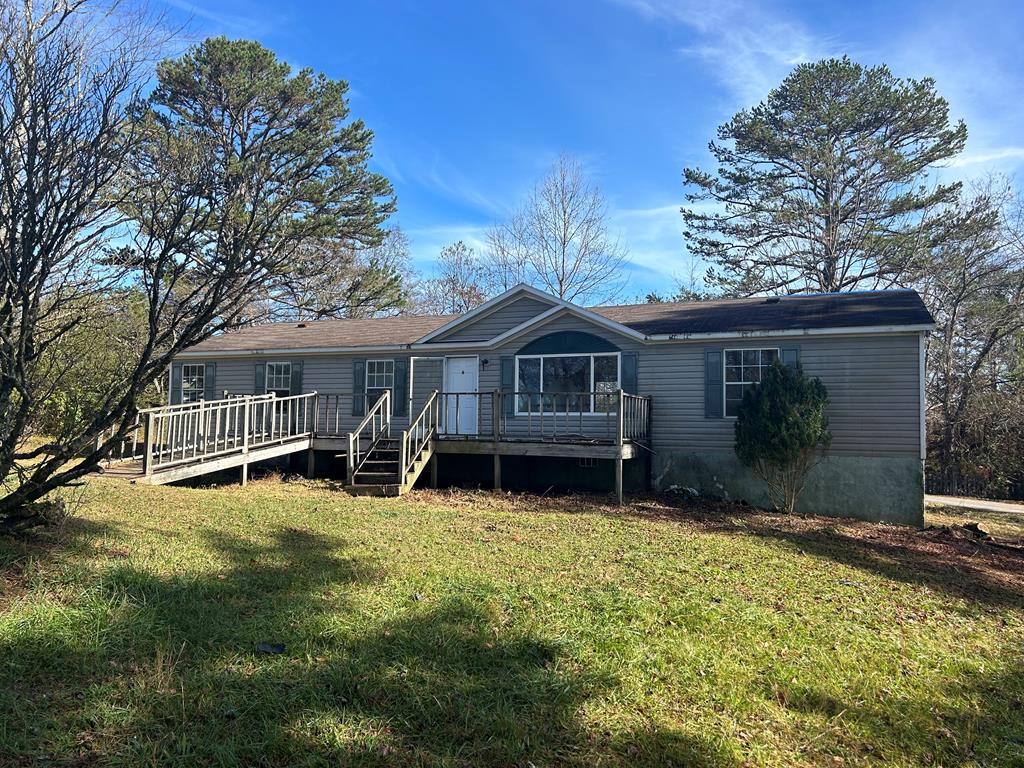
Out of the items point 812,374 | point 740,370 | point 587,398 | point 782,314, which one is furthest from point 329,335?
point 812,374

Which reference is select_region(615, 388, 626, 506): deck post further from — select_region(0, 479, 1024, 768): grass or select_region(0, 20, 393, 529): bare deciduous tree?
select_region(0, 20, 393, 529): bare deciduous tree

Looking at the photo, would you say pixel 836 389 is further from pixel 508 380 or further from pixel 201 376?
pixel 201 376

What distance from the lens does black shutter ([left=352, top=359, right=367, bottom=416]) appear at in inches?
585

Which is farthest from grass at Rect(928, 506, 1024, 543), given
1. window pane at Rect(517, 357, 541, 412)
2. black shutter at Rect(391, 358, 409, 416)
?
black shutter at Rect(391, 358, 409, 416)

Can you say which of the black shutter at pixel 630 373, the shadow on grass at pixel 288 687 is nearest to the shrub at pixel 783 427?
the black shutter at pixel 630 373

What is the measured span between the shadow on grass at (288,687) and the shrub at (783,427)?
25.3 feet

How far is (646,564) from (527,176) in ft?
75.7

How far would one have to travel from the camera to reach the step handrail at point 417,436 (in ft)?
36.2

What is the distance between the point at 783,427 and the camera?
34.4 feet

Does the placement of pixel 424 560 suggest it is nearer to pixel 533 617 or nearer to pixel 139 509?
pixel 533 617

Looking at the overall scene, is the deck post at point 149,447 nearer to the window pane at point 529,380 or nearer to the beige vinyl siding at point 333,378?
the beige vinyl siding at point 333,378

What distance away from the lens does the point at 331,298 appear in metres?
26.0

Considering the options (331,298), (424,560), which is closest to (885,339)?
(424,560)

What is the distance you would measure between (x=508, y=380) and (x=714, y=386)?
437cm
